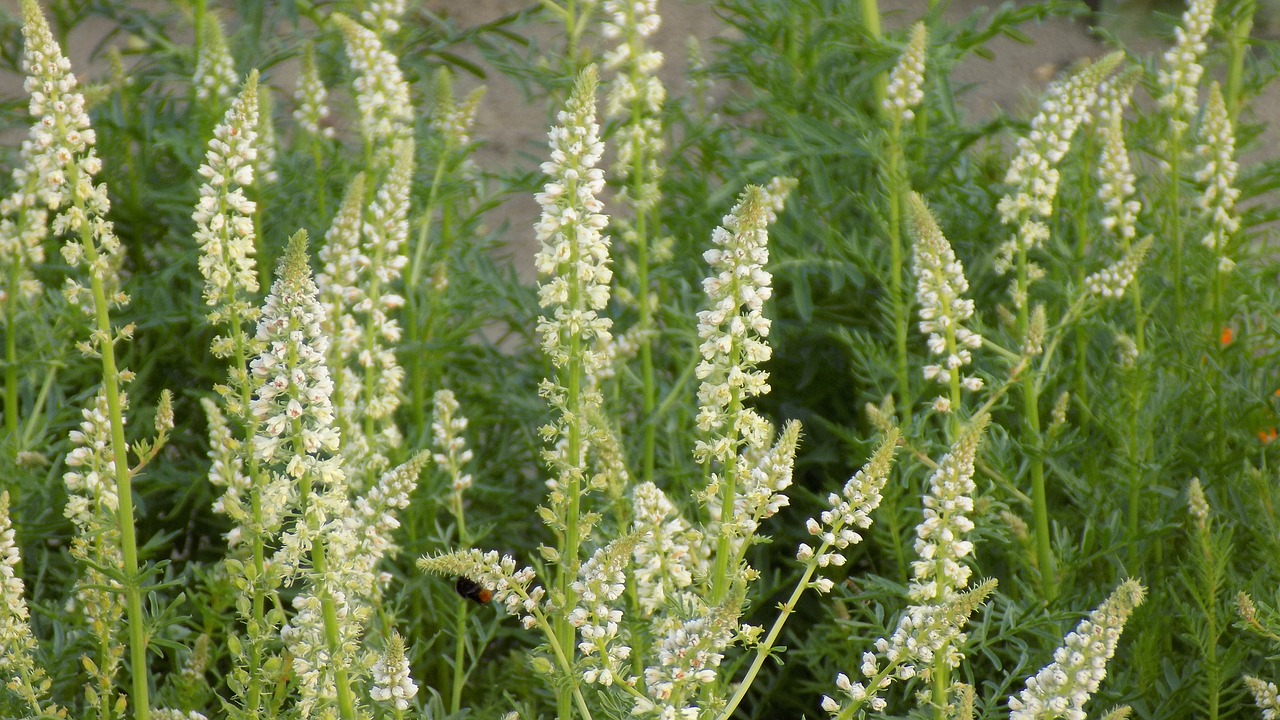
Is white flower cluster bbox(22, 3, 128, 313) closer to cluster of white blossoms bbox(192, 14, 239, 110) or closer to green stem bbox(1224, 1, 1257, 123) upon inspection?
cluster of white blossoms bbox(192, 14, 239, 110)

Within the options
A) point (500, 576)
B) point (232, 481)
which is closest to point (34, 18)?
point (232, 481)

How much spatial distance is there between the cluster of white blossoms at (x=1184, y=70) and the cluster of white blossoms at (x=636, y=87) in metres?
1.09

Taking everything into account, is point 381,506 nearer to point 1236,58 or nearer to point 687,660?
point 687,660

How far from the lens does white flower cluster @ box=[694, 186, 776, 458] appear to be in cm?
171

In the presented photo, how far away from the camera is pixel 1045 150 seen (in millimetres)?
2654

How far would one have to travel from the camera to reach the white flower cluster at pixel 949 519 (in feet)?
6.08

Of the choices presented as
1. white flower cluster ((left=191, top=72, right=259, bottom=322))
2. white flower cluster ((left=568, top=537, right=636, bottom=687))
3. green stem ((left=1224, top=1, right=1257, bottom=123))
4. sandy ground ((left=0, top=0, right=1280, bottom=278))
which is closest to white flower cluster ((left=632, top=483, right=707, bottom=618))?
white flower cluster ((left=568, top=537, right=636, bottom=687))

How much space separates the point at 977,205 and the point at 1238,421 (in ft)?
2.56

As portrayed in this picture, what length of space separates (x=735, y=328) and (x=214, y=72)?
1847 millimetres

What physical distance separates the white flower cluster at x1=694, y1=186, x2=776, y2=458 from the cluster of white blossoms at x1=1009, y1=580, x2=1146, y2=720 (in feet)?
1.58

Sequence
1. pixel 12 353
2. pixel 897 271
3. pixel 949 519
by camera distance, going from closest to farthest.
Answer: pixel 949 519 < pixel 897 271 < pixel 12 353

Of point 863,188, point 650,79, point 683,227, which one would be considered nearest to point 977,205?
point 863,188

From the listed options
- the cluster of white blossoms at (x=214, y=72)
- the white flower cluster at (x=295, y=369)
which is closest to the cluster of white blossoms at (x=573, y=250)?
the white flower cluster at (x=295, y=369)

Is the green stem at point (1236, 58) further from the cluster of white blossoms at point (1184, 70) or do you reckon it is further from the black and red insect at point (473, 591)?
the black and red insect at point (473, 591)
